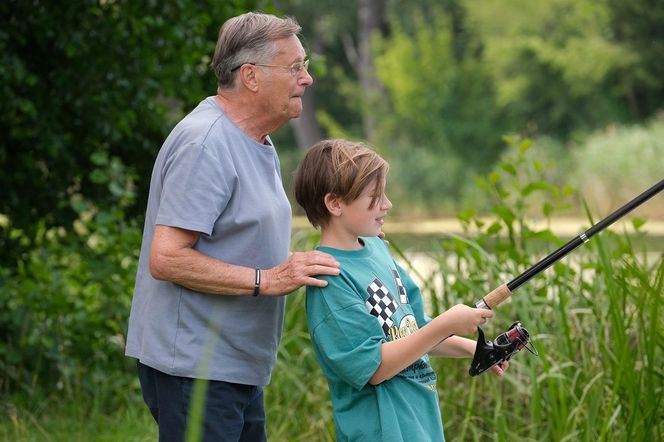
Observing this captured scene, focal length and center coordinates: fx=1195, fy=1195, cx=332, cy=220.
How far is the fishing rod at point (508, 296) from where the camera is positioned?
9.73 feet

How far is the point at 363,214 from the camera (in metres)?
3.08

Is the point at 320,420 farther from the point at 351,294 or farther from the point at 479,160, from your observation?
the point at 479,160

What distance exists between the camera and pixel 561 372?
15.2ft

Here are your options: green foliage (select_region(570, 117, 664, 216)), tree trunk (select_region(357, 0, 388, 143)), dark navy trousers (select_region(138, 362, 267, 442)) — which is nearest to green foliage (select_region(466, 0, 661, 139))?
tree trunk (select_region(357, 0, 388, 143))

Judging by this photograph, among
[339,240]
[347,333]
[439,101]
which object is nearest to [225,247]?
[339,240]

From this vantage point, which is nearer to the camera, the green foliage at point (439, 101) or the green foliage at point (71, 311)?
the green foliage at point (71, 311)

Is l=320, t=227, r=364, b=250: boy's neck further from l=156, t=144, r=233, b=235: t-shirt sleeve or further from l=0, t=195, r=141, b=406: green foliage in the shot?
l=0, t=195, r=141, b=406: green foliage

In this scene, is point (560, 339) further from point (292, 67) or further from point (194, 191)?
point (194, 191)

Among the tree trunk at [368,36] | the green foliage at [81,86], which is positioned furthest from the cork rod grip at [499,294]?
the tree trunk at [368,36]

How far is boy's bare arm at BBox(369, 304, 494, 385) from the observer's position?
114 inches

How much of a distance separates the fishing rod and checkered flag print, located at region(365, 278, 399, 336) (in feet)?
0.74

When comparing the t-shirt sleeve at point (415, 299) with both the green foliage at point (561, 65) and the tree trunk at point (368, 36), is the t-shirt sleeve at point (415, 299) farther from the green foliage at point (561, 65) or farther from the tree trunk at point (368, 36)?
the tree trunk at point (368, 36)

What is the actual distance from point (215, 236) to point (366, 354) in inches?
20.0

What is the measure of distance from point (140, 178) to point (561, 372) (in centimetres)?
287
